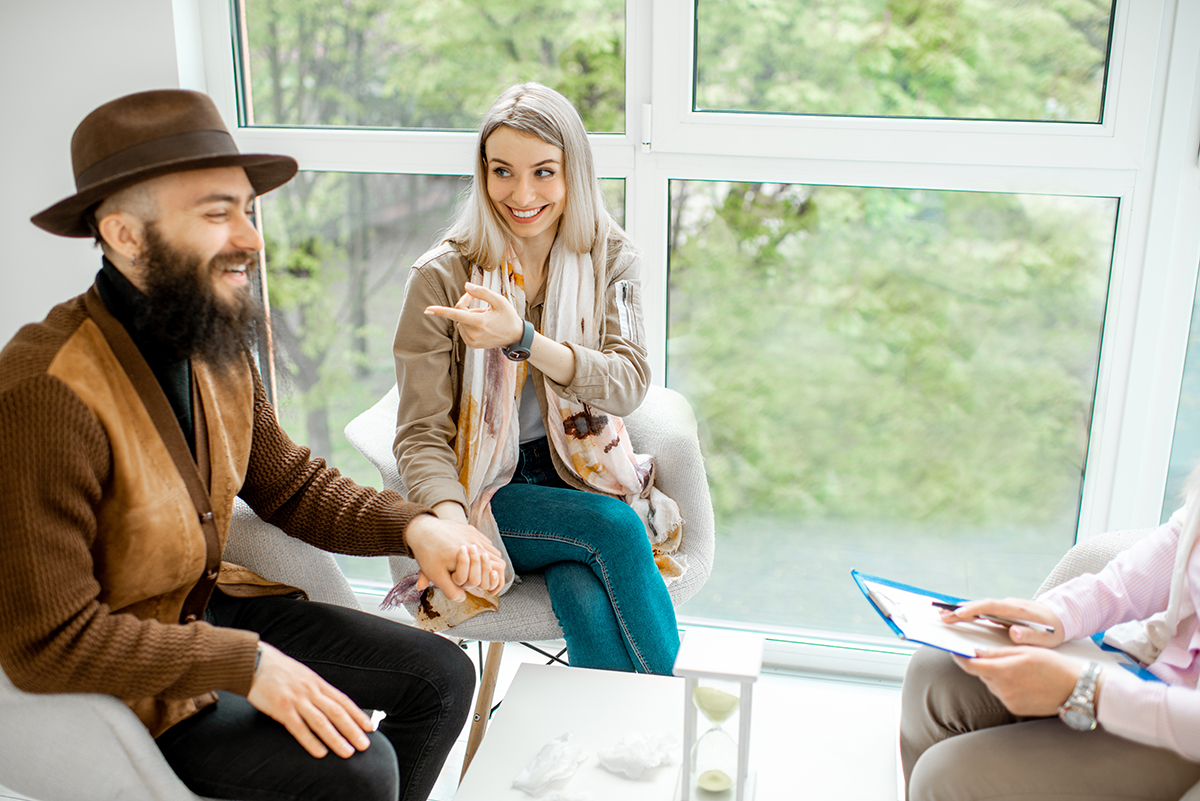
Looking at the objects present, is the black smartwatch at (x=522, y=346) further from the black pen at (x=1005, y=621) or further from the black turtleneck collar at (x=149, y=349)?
the black pen at (x=1005, y=621)

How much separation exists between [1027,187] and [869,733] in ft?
4.30

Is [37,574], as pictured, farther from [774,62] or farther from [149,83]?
[774,62]

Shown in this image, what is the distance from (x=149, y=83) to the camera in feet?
7.36

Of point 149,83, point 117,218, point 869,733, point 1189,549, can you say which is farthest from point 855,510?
point 149,83

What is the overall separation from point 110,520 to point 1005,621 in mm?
1269

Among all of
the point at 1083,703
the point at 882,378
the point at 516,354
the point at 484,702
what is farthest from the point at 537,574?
the point at 882,378

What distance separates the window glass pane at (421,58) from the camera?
2.17 m

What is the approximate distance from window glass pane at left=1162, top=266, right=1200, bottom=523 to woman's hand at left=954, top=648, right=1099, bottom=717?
3.63 ft

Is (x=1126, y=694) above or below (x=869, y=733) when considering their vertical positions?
above

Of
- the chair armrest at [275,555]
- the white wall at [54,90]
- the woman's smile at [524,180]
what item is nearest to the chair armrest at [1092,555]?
the woman's smile at [524,180]

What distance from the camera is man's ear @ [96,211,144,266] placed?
1147mm

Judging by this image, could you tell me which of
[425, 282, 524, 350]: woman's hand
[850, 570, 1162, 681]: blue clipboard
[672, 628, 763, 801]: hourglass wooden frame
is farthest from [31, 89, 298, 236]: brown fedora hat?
[850, 570, 1162, 681]: blue clipboard

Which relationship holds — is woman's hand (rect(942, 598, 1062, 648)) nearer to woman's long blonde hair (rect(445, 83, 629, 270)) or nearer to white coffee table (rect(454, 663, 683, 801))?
white coffee table (rect(454, 663, 683, 801))

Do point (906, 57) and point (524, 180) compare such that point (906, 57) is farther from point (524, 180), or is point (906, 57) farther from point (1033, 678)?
point (1033, 678)
